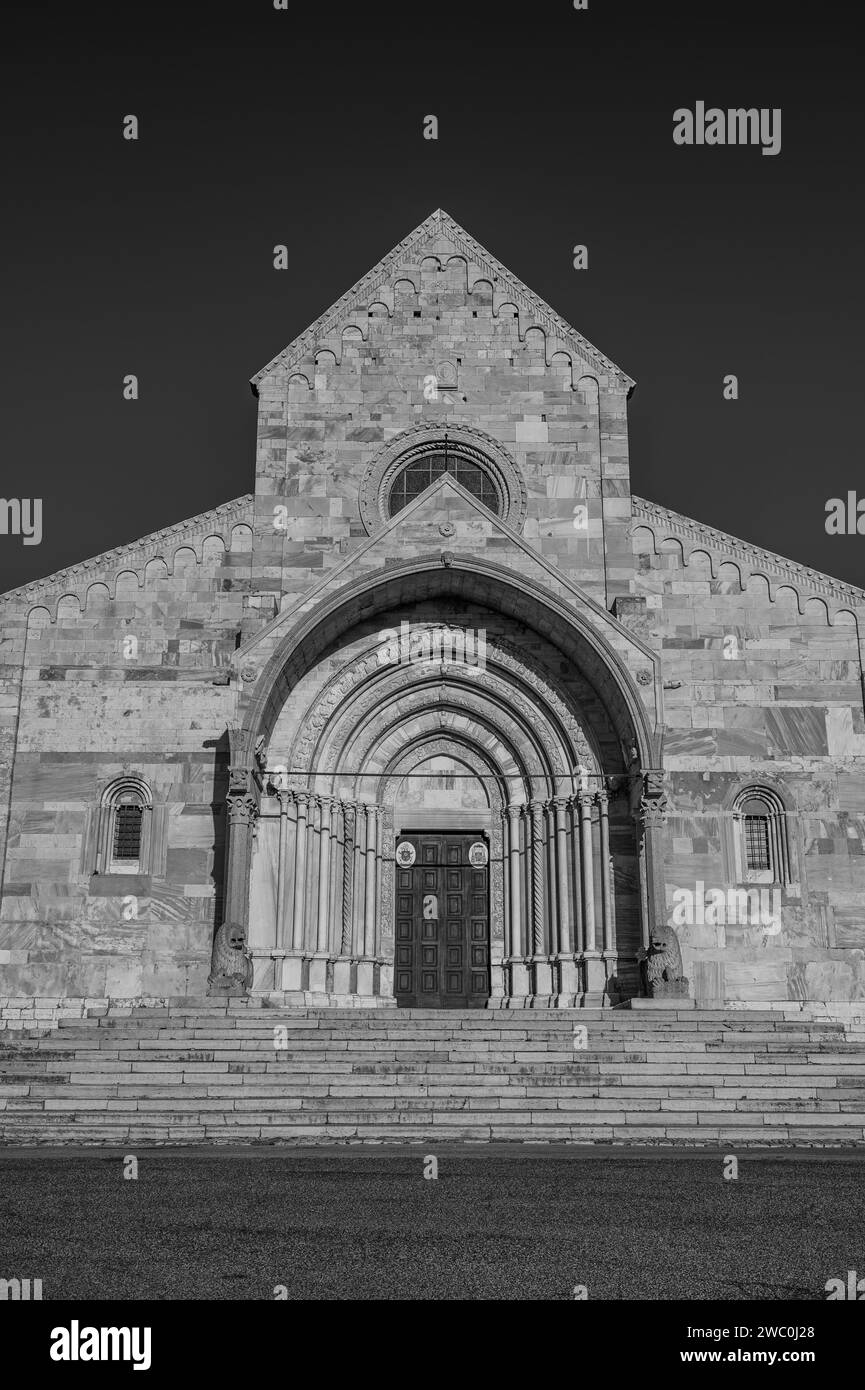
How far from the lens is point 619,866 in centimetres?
2220

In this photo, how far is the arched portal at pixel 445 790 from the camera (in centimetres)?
2170

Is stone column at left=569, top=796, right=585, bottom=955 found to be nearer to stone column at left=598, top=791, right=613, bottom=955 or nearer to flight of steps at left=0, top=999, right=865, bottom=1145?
stone column at left=598, top=791, right=613, bottom=955

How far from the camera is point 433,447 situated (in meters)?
24.6

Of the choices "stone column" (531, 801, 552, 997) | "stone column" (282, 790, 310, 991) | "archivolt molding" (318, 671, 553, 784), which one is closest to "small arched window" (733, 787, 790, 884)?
"archivolt molding" (318, 671, 553, 784)

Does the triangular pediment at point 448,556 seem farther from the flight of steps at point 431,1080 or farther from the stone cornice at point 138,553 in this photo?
the flight of steps at point 431,1080

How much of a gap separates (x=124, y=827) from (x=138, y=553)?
5.15 meters

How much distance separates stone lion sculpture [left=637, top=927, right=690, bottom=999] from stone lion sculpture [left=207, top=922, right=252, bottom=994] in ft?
20.8

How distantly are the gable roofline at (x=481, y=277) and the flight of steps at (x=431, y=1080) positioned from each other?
12.9 m

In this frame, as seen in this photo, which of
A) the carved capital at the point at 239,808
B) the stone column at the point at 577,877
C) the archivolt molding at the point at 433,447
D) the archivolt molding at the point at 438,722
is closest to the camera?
the carved capital at the point at 239,808

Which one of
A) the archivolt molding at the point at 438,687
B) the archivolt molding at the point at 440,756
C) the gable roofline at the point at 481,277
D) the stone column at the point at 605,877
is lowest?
the stone column at the point at 605,877

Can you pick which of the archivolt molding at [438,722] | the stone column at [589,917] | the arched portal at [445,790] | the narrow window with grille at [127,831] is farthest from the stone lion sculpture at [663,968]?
the narrow window with grille at [127,831]

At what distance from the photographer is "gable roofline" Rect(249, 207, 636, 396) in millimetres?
24938
